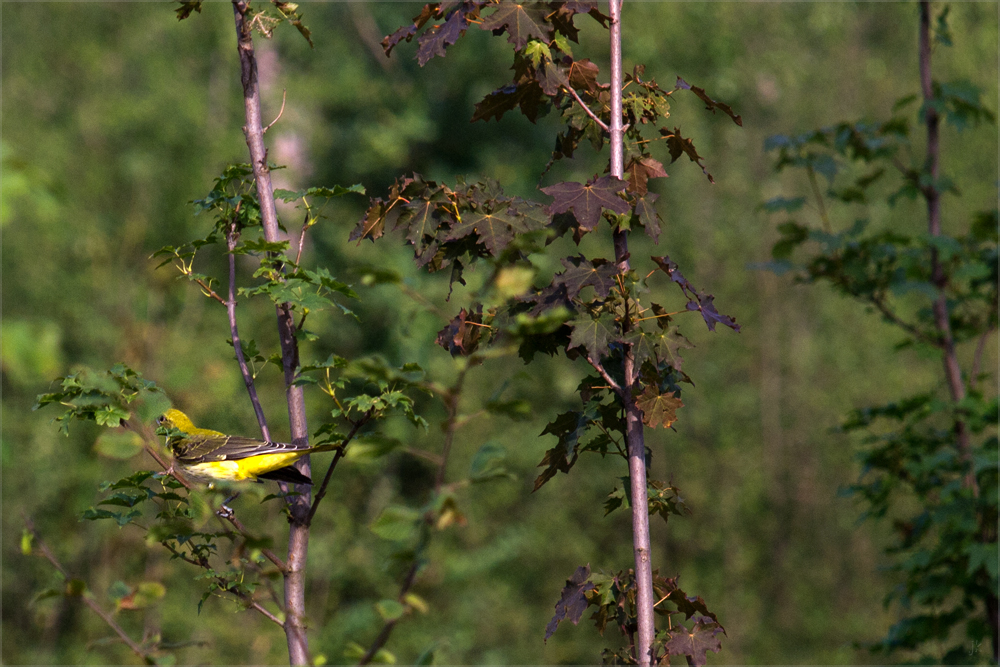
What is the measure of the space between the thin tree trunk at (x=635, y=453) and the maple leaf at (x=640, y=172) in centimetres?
2

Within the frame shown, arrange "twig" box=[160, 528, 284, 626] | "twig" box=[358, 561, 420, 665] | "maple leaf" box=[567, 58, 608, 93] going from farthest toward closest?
1. "maple leaf" box=[567, 58, 608, 93]
2. "twig" box=[160, 528, 284, 626]
3. "twig" box=[358, 561, 420, 665]

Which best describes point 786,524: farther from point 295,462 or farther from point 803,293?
point 295,462

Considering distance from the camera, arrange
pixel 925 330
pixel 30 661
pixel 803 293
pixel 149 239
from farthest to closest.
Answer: pixel 803 293 → pixel 149 239 → pixel 30 661 → pixel 925 330

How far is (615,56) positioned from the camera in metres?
1.75

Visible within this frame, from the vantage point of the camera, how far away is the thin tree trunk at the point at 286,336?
5.12 feet

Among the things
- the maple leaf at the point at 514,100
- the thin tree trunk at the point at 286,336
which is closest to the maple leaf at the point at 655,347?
the maple leaf at the point at 514,100

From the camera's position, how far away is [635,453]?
5.54 ft

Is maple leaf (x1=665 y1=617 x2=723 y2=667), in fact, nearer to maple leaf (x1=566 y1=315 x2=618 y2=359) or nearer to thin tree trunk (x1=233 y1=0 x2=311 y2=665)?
maple leaf (x1=566 y1=315 x2=618 y2=359)

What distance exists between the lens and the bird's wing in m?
2.20

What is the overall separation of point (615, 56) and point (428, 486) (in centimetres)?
754

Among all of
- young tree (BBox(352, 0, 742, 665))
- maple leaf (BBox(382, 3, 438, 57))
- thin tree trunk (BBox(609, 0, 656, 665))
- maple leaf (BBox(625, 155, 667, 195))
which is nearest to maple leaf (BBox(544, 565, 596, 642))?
young tree (BBox(352, 0, 742, 665))

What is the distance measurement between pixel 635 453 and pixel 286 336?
751mm

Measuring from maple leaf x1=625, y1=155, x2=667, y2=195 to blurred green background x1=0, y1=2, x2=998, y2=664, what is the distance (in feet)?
18.5

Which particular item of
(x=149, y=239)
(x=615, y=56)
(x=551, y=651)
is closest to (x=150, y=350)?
(x=149, y=239)
